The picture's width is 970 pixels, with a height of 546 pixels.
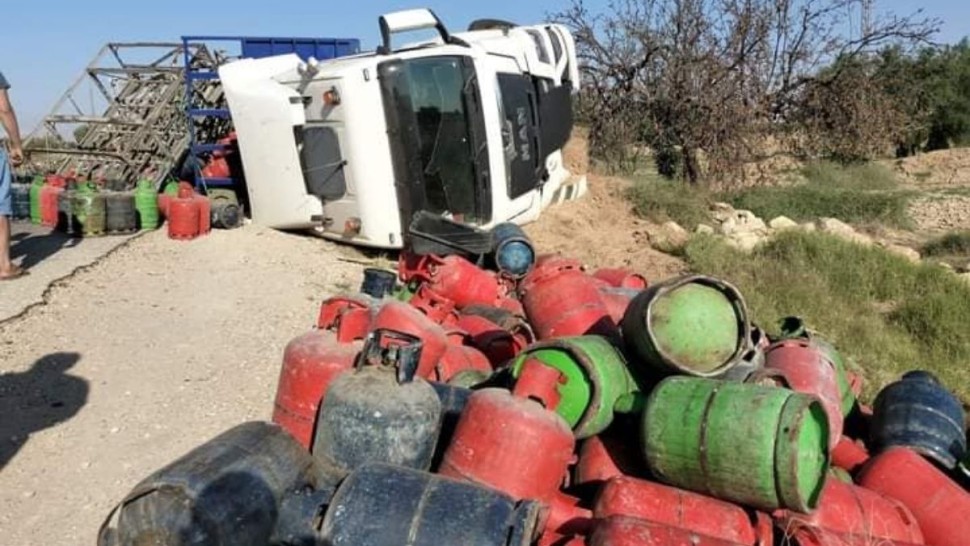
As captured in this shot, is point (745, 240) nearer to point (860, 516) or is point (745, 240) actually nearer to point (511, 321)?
point (511, 321)

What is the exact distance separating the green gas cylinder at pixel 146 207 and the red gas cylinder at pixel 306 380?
22.3ft

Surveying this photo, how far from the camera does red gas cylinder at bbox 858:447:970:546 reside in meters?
3.50

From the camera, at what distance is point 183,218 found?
9273mm

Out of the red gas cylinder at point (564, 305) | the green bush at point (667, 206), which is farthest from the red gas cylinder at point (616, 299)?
the green bush at point (667, 206)

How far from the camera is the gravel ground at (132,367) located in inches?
157

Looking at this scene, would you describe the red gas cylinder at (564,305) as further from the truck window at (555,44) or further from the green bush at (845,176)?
the green bush at (845,176)

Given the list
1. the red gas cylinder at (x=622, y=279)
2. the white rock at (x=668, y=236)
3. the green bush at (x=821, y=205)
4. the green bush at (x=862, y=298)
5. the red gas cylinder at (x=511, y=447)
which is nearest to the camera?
the red gas cylinder at (x=511, y=447)

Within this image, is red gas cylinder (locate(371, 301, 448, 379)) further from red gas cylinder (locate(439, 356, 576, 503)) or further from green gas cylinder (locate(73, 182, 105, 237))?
green gas cylinder (locate(73, 182, 105, 237))

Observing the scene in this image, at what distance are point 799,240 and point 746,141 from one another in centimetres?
673

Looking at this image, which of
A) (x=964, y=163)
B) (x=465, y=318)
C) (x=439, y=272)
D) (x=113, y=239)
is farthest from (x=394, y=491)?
(x=964, y=163)

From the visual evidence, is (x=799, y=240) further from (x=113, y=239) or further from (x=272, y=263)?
(x=113, y=239)

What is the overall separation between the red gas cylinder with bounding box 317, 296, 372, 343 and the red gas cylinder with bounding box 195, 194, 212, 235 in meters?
5.44

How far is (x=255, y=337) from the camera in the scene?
6305 millimetres

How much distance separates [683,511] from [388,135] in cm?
579
